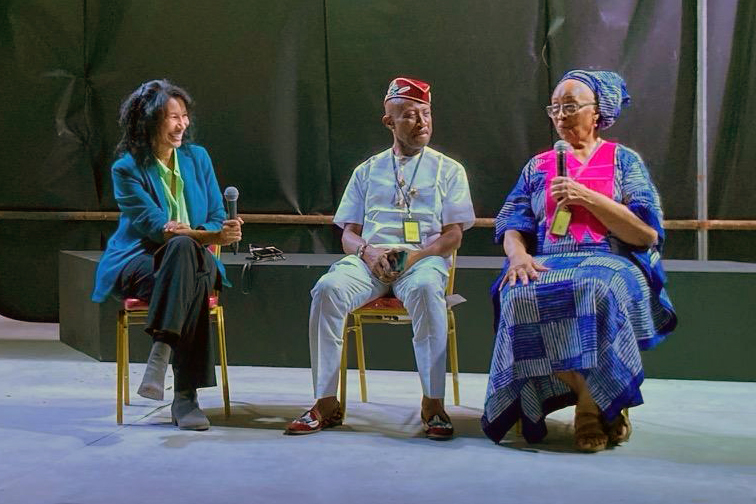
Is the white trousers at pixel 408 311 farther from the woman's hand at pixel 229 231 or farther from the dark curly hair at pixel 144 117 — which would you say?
the dark curly hair at pixel 144 117

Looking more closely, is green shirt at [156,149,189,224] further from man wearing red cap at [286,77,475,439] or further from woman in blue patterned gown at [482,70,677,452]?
woman in blue patterned gown at [482,70,677,452]

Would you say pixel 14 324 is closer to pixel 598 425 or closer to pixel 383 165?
pixel 383 165

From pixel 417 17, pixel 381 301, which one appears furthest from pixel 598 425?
pixel 417 17

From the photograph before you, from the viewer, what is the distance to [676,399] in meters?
4.46

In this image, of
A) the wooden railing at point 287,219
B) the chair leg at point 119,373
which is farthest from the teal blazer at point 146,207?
the wooden railing at point 287,219

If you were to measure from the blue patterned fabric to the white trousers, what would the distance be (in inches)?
8.1

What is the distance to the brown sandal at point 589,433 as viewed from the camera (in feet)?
11.6

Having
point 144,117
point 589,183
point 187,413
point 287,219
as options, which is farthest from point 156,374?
point 287,219

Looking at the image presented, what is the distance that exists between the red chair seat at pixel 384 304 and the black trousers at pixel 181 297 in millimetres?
572

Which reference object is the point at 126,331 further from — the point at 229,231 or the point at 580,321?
the point at 580,321

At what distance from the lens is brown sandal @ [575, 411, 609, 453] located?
3531 millimetres

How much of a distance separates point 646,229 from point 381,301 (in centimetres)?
98

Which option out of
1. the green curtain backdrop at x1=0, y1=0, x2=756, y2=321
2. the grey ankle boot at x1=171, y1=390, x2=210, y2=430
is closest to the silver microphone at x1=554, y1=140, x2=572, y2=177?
the grey ankle boot at x1=171, y1=390, x2=210, y2=430

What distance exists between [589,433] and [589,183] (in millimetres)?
842
